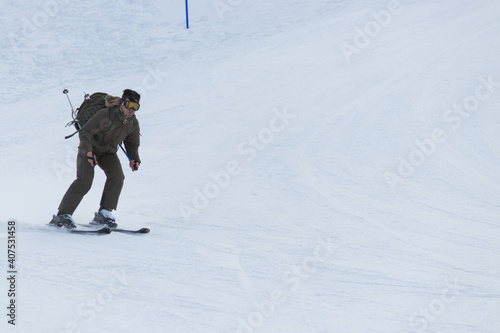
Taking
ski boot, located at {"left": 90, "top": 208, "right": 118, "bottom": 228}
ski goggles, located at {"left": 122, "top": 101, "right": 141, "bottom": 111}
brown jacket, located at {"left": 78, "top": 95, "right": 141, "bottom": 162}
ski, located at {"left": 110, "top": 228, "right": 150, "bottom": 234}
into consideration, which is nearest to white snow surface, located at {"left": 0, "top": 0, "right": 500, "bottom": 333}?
ski, located at {"left": 110, "top": 228, "right": 150, "bottom": 234}

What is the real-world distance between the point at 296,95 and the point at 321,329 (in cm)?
843

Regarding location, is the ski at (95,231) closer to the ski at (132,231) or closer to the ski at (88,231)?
the ski at (88,231)

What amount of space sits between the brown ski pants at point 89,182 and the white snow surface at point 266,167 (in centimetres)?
36

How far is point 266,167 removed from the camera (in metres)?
9.35

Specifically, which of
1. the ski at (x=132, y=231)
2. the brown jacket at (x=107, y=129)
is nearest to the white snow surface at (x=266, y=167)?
the ski at (x=132, y=231)

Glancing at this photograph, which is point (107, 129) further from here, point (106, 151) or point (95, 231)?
point (95, 231)

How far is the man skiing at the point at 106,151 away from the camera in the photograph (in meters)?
6.05

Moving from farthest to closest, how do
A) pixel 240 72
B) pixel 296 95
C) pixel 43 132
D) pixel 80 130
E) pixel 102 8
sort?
pixel 102 8 → pixel 240 72 → pixel 296 95 → pixel 43 132 → pixel 80 130

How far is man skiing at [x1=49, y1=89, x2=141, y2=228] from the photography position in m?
6.05

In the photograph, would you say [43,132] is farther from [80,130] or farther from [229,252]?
[229,252]

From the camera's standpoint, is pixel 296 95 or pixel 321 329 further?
pixel 296 95

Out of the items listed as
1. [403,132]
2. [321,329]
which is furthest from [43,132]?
[321,329]

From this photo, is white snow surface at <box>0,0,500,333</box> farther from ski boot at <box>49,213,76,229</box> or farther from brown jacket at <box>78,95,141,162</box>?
brown jacket at <box>78,95,141,162</box>

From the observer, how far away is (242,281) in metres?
5.30
